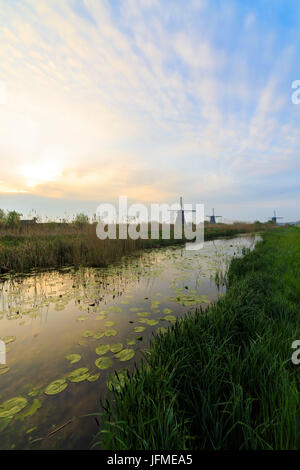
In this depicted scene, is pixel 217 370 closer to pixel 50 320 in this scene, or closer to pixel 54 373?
pixel 54 373

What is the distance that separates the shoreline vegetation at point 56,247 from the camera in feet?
24.8

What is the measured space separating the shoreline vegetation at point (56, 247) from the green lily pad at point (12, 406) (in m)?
6.15

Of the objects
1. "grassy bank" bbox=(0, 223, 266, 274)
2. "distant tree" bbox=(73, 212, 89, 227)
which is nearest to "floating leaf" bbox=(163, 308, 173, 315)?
"grassy bank" bbox=(0, 223, 266, 274)

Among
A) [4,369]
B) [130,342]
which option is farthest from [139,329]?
[4,369]

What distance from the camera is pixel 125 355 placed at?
2.58 m

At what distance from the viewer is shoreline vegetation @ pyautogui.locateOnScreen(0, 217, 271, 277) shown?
7570 millimetres

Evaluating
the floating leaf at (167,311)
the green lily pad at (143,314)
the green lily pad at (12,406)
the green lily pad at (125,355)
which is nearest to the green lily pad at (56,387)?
the green lily pad at (12,406)

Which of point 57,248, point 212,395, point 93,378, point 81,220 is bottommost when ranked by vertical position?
point 93,378

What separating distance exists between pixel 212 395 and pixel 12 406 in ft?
6.45

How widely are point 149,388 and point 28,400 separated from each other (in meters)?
1.32

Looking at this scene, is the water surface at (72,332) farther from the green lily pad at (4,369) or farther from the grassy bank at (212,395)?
the grassy bank at (212,395)

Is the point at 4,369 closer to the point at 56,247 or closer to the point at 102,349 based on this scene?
the point at 102,349

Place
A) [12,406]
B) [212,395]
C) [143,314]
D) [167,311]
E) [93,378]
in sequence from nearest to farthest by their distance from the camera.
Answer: [212,395] → [12,406] → [93,378] → [143,314] → [167,311]
